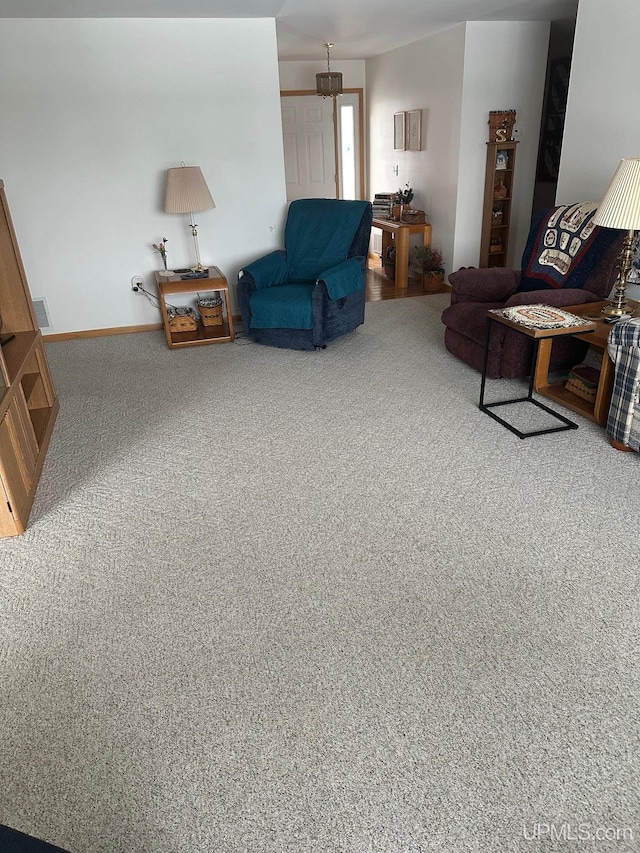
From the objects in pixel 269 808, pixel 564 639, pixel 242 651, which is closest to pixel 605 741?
pixel 564 639

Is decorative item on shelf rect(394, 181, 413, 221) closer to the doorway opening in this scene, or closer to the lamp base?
the doorway opening

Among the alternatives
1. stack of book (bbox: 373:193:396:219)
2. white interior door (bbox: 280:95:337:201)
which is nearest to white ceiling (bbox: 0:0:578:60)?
Answer: white interior door (bbox: 280:95:337:201)

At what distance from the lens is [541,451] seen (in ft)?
9.57

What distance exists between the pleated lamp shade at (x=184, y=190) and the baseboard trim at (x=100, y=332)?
1.09 m

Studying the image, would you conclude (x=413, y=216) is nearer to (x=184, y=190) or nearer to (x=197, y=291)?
(x=184, y=190)

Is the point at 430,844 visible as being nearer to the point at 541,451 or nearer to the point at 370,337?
the point at 541,451

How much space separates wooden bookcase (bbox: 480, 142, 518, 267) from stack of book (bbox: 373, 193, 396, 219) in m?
1.26

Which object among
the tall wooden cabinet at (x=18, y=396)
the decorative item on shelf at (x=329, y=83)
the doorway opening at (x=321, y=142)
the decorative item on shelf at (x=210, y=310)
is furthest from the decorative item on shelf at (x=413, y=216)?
the tall wooden cabinet at (x=18, y=396)

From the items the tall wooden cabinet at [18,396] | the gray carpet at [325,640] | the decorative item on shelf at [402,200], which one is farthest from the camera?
the decorative item on shelf at [402,200]

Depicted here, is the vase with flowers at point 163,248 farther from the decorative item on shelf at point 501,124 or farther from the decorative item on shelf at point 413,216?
the decorative item on shelf at point 501,124

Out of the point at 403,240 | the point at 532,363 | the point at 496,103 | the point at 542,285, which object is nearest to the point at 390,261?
the point at 403,240

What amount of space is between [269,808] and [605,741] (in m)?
0.87

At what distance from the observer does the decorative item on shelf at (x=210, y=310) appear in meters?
4.87

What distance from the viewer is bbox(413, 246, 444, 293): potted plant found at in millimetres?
5863
